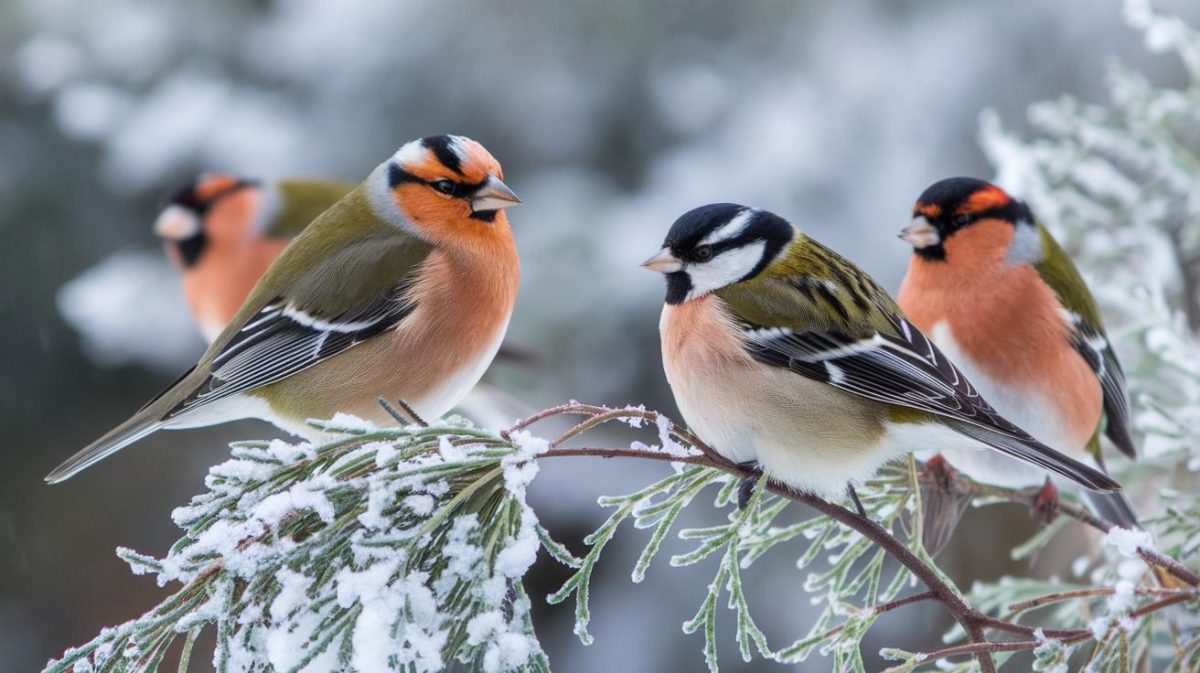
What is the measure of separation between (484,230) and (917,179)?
123 inches

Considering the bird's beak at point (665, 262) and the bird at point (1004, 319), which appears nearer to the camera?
the bird's beak at point (665, 262)

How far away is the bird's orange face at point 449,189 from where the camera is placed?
2051 mm

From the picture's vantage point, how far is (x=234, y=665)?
135 centimetres

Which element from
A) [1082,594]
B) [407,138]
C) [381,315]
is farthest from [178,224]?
[1082,594]

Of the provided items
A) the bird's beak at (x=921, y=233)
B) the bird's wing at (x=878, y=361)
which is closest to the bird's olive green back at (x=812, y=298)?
the bird's wing at (x=878, y=361)

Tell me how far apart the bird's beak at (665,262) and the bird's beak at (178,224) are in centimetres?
220

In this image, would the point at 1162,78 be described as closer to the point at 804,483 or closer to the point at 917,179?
the point at 917,179

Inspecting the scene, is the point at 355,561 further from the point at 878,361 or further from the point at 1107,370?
the point at 1107,370

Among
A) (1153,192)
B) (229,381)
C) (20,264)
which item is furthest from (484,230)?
(20,264)

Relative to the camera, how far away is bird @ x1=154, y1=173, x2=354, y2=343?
11.6 ft

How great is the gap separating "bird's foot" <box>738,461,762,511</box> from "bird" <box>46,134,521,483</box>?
1.76 feet

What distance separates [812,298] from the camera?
81.0 inches

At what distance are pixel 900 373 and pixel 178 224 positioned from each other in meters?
2.63

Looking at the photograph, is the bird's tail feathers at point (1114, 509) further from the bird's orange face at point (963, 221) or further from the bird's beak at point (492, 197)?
the bird's beak at point (492, 197)
